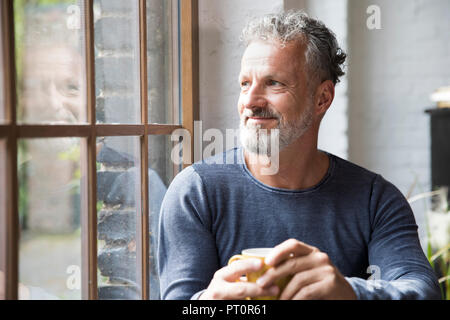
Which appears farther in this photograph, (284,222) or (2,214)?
(284,222)

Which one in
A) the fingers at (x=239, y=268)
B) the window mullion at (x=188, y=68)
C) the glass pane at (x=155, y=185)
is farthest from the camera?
Answer: the window mullion at (x=188, y=68)

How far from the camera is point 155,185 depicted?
1314 mm

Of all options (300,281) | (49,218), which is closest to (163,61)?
(49,218)

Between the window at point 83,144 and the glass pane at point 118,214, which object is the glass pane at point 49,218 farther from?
the glass pane at point 118,214

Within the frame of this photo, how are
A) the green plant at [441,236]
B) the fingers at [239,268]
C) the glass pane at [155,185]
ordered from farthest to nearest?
the green plant at [441,236] < the glass pane at [155,185] < the fingers at [239,268]

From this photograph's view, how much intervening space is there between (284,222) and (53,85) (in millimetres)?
598

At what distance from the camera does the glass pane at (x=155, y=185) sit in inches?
50.8

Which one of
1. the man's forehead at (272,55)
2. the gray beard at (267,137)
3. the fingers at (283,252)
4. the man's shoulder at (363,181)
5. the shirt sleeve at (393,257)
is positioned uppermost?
the man's forehead at (272,55)

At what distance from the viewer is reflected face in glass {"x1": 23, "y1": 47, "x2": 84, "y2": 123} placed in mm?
757

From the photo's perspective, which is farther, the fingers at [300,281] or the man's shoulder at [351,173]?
the man's shoulder at [351,173]

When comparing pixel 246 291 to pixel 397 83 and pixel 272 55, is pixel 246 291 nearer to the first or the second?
pixel 272 55

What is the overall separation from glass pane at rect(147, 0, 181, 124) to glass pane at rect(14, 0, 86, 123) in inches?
15.3

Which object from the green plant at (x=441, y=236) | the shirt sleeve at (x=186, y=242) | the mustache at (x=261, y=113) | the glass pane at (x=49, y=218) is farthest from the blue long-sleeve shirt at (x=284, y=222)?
the green plant at (x=441, y=236)
